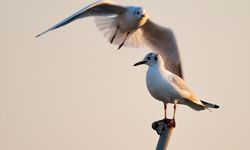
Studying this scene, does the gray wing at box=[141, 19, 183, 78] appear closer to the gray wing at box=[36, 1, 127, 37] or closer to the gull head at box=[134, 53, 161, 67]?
the gray wing at box=[36, 1, 127, 37]

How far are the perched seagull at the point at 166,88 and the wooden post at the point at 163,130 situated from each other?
460 millimetres

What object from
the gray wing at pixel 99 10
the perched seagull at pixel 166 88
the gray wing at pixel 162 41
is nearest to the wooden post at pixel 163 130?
the perched seagull at pixel 166 88

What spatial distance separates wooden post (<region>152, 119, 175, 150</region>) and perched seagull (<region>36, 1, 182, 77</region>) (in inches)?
135

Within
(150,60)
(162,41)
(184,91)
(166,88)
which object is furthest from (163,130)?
(162,41)

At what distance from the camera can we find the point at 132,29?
10.2 meters

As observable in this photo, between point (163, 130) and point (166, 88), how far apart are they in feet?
2.84

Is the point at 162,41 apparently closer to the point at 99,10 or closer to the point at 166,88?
the point at 99,10

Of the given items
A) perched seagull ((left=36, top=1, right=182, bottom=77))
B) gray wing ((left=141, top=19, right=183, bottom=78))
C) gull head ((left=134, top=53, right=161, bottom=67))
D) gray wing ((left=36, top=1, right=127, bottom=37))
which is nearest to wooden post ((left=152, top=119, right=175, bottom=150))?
gull head ((left=134, top=53, right=161, bottom=67))

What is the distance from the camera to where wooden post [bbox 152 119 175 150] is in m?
5.71

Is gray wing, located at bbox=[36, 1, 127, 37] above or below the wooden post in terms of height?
above

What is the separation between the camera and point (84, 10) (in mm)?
9219

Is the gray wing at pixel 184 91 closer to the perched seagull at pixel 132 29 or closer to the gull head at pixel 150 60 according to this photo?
the gull head at pixel 150 60

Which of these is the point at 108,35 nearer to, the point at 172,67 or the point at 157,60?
the point at 172,67

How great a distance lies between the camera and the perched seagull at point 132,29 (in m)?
9.98
